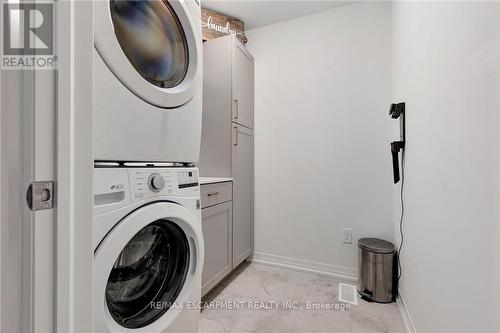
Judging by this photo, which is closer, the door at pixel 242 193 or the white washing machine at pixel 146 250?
the white washing machine at pixel 146 250

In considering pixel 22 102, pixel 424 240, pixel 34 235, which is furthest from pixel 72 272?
pixel 424 240

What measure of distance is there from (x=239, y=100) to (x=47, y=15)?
162cm

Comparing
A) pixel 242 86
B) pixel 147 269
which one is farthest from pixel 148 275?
pixel 242 86

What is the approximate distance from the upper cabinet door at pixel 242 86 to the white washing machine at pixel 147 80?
2.89 feet

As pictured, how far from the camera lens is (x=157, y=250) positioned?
949 millimetres

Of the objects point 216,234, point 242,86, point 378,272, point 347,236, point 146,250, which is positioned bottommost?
point 378,272

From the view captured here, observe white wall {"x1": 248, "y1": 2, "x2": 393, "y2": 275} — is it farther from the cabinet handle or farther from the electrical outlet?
the cabinet handle

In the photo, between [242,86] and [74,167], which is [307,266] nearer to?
[242,86]

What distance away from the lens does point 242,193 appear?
2.06 m

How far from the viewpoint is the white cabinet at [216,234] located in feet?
4.90

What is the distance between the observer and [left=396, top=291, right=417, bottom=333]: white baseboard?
122 cm

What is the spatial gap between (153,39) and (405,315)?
6.28ft

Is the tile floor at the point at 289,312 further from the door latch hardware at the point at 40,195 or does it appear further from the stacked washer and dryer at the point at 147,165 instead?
the door latch hardware at the point at 40,195

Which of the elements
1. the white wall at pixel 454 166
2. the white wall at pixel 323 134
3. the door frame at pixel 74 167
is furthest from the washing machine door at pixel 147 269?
the white wall at pixel 323 134
